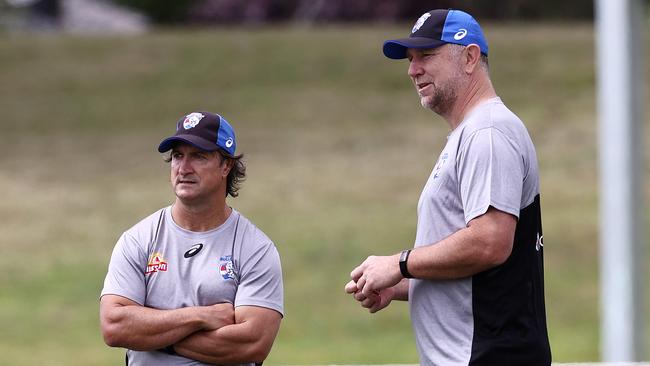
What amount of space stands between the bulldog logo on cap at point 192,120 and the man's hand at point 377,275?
693mm

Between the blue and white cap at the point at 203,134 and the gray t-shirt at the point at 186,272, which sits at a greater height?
the blue and white cap at the point at 203,134

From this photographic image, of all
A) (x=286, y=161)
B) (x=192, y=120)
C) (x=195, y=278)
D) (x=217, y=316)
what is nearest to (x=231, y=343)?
(x=217, y=316)

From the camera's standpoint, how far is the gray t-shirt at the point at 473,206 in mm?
3549

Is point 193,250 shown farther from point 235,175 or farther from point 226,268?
point 235,175

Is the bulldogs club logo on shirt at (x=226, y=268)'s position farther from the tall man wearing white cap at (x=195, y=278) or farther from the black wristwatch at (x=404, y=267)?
the black wristwatch at (x=404, y=267)

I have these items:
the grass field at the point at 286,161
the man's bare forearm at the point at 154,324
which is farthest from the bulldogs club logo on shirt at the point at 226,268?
the grass field at the point at 286,161

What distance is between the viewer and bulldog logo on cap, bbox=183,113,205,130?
397 centimetres

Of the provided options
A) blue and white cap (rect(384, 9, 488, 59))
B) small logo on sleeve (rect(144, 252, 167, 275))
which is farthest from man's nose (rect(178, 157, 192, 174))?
blue and white cap (rect(384, 9, 488, 59))

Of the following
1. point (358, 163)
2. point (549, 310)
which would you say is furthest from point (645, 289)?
point (358, 163)

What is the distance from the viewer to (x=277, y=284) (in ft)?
13.1

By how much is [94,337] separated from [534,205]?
1192cm

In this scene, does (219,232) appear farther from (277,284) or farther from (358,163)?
(358,163)

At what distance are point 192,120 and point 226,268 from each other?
47cm

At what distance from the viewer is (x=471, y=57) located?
148 inches
